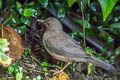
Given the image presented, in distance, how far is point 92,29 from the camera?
733cm

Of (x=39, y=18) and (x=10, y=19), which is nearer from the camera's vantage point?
(x=10, y=19)

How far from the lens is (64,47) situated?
235 inches

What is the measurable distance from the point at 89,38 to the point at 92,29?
0.72 ft

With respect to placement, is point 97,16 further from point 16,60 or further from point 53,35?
point 16,60

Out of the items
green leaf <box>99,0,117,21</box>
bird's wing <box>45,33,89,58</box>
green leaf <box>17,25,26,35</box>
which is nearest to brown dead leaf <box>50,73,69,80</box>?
bird's wing <box>45,33,89,58</box>

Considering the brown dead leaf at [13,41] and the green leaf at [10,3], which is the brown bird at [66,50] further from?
the green leaf at [10,3]

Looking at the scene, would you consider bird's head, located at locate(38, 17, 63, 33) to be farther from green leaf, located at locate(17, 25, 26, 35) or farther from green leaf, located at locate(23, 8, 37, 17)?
green leaf, located at locate(17, 25, 26, 35)

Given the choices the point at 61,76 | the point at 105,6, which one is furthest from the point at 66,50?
the point at 105,6

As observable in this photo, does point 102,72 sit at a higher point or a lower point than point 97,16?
lower

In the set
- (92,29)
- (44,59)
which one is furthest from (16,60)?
(92,29)

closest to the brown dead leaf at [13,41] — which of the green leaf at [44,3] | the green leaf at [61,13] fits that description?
the green leaf at [44,3]

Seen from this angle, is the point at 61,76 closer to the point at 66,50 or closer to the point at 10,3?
the point at 66,50

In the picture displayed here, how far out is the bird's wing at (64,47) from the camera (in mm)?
5898

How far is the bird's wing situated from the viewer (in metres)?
5.90
